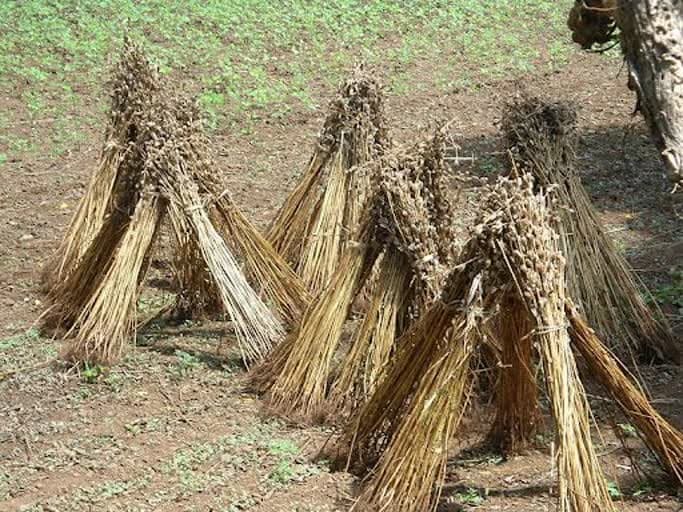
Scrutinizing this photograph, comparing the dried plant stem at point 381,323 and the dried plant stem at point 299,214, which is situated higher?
the dried plant stem at point 299,214

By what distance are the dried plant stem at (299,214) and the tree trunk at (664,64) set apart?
1.92 meters

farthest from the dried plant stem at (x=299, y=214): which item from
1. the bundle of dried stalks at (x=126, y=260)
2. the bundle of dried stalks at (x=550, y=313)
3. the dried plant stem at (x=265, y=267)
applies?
the bundle of dried stalks at (x=550, y=313)

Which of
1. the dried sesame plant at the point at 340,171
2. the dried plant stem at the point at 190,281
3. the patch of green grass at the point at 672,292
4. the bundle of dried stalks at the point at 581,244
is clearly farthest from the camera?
the patch of green grass at the point at 672,292

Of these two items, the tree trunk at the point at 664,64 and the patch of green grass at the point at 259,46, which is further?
the patch of green grass at the point at 259,46

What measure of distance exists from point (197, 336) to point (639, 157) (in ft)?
12.5

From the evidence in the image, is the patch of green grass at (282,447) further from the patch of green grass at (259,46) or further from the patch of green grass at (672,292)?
the patch of green grass at (259,46)

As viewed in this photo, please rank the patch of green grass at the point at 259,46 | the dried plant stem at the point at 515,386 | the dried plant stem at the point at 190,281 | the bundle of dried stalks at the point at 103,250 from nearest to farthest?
the dried plant stem at the point at 515,386, the dried plant stem at the point at 190,281, the bundle of dried stalks at the point at 103,250, the patch of green grass at the point at 259,46

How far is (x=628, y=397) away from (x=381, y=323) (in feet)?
3.37

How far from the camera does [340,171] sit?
5.42 metres

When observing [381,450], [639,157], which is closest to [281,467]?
[381,450]

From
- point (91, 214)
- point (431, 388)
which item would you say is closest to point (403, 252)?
point (431, 388)

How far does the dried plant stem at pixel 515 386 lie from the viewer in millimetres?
3680

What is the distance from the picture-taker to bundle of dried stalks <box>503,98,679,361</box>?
470 centimetres

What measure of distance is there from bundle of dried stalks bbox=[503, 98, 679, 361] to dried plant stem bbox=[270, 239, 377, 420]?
0.85 m
